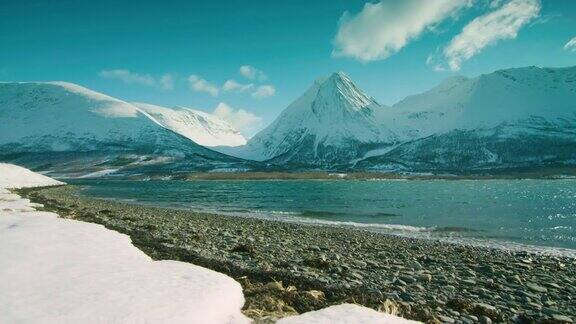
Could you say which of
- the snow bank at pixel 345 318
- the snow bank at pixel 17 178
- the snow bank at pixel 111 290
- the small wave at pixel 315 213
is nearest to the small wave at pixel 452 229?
the small wave at pixel 315 213

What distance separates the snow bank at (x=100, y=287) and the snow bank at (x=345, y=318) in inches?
68.5

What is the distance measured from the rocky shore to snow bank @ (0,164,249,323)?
1.72m

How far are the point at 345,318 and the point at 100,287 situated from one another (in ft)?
25.9

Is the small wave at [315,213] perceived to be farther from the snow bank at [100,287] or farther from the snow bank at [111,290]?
the snow bank at [111,290]

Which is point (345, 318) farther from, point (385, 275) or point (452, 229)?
point (452, 229)

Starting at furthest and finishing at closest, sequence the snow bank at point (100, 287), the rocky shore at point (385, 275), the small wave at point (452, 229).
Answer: the small wave at point (452, 229) < the rocky shore at point (385, 275) < the snow bank at point (100, 287)

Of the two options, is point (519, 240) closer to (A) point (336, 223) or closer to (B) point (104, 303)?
(A) point (336, 223)

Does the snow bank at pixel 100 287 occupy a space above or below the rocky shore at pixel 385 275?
above

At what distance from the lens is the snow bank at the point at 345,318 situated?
12047mm

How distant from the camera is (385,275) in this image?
2073cm

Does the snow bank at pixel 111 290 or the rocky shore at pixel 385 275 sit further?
the rocky shore at pixel 385 275

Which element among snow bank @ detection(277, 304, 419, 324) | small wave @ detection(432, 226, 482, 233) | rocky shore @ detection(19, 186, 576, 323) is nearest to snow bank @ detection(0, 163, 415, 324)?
snow bank @ detection(277, 304, 419, 324)

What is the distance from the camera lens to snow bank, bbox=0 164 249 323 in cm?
1146

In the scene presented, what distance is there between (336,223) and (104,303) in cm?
3956
